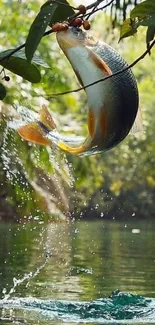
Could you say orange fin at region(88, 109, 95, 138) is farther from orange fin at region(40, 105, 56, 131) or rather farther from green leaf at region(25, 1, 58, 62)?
green leaf at region(25, 1, 58, 62)

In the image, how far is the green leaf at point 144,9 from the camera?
1.46 m

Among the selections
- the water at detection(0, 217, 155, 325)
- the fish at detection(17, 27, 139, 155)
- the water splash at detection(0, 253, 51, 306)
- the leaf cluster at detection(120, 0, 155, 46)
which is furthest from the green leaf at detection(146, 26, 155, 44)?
the water splash at detection(0, 253, 51, 306)

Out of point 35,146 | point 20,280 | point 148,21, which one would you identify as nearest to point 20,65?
point 148,21

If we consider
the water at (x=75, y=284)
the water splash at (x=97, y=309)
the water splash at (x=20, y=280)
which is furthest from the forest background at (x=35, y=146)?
the water splash at (x=97, y=309)

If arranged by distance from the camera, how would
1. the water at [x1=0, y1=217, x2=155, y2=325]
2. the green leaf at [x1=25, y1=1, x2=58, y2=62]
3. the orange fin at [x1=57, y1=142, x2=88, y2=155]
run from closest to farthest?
the green leaf at [x1=25, y1=1, x2=58, y2=62] → the orange fin at [x1=57, y1=142, x2=88, y2=155] → the water at [x1=0, y1=217, x2=155, y2=325]

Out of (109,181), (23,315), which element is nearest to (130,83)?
(23,315)

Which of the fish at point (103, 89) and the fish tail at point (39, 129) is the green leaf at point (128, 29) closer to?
the fish at point (103, 89)

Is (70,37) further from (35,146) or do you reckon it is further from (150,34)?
(35,146)

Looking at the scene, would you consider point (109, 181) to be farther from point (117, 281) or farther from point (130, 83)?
point (130, 83)

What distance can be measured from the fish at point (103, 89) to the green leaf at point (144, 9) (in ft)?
0.56

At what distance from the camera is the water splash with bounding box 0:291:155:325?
5.75 meters

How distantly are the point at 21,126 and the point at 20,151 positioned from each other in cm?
940

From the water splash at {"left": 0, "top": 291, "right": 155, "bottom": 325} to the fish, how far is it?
3966 millimetres

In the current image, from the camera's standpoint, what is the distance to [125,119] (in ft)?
5.40
